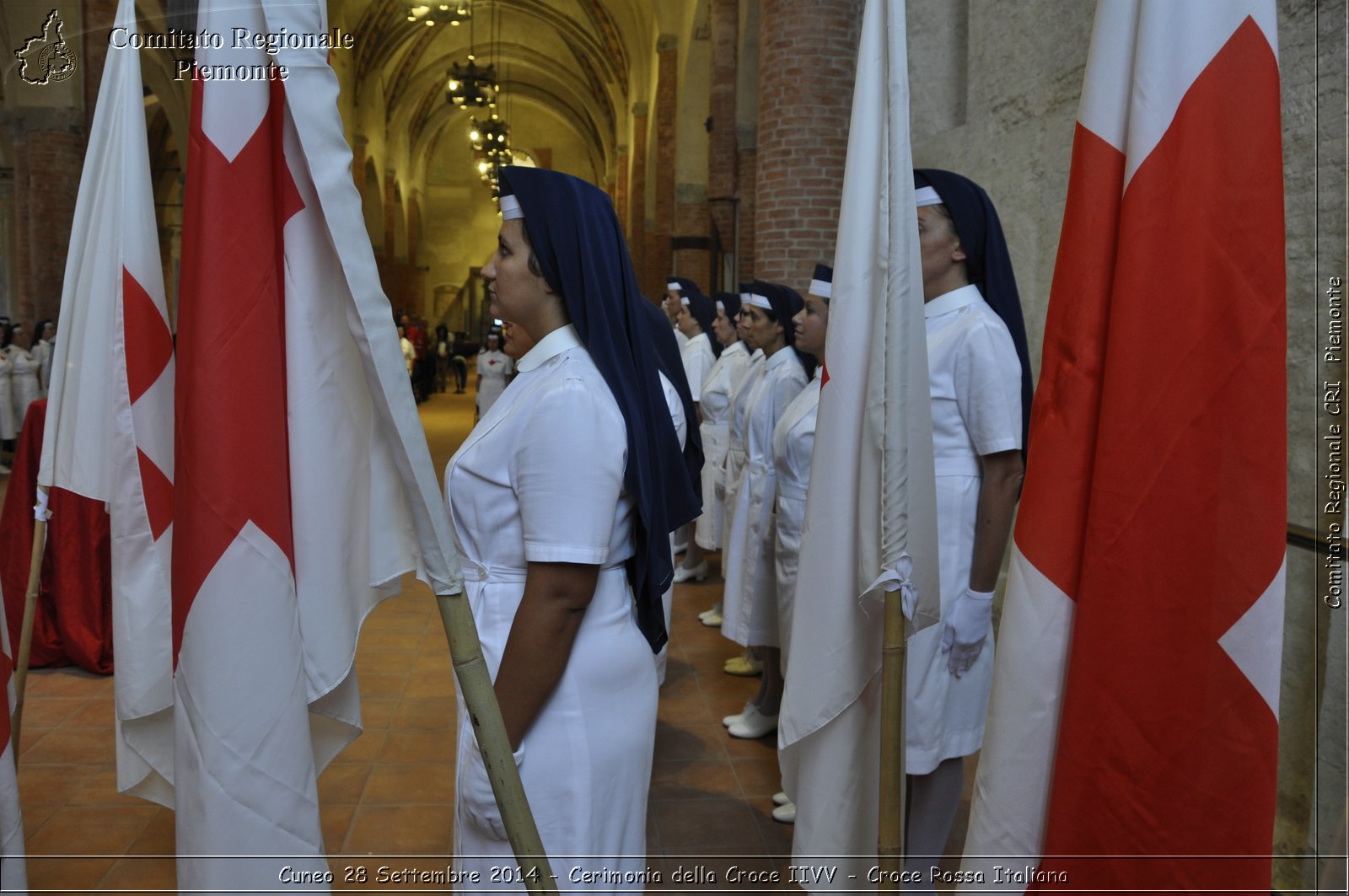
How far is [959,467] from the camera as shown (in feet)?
8.72

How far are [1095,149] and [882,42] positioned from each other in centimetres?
39

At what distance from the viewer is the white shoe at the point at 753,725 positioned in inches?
173

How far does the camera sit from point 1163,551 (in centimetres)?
142

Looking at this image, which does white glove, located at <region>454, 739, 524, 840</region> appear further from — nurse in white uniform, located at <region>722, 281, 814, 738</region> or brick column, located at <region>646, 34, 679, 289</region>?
brick column, located at <region>646, 34, 679, 289</region>

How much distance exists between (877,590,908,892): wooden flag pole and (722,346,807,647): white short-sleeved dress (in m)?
2.72

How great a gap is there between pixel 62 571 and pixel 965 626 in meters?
4.42

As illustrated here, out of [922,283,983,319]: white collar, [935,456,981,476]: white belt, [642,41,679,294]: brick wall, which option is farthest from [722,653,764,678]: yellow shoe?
[642,41,679,294]: brick wall

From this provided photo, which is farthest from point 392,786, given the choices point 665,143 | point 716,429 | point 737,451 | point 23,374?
point 665,143

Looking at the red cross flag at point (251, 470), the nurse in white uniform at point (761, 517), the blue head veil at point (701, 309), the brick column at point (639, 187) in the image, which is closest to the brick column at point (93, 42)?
the blue head veil at point (701, 309)

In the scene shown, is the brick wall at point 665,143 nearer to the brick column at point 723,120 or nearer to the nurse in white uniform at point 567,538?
the brick column at point 723,120

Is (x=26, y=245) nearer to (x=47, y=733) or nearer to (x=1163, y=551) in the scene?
(x=47, y=733)

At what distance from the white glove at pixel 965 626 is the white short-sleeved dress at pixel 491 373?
11229 mm

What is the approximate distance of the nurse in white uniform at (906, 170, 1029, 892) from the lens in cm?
258

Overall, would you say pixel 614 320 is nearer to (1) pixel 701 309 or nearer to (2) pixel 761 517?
(2) pixel 761 517
